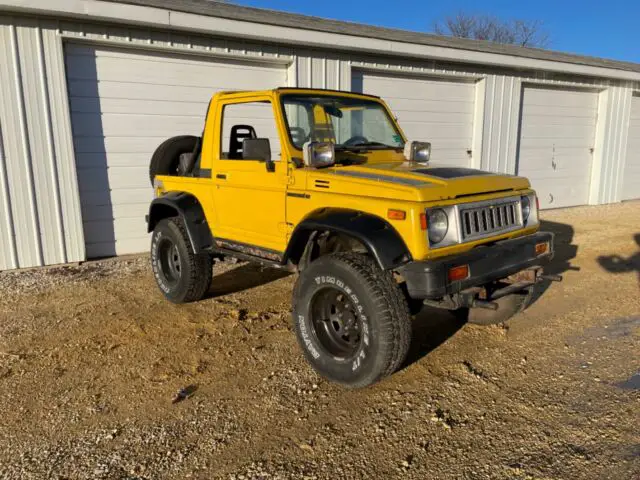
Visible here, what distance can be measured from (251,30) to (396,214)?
5424 mm

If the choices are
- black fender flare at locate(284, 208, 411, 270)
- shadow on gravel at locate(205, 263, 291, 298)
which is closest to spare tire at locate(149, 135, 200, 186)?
shadow on gravel at locate(205, 263, 291, 298)

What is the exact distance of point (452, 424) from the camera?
3.11 metres

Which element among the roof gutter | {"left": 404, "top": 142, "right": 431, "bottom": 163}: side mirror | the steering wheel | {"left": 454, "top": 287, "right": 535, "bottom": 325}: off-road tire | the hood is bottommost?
{"left": 454, "top": 287, "right": 535, "bottom": 325}: off-road tire

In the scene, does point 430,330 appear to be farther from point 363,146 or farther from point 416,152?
point 363,146

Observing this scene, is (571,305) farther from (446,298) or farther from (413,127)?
(413,127)

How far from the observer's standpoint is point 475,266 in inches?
134

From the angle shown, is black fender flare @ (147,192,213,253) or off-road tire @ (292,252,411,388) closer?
off-road tire @ (292,252,411,388)

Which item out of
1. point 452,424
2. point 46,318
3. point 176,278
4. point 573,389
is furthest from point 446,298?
point 46,318

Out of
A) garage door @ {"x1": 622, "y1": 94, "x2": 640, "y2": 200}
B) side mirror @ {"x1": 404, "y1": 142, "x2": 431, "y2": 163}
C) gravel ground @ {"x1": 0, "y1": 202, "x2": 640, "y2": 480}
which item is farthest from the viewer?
garage door @ {"x1": 622, "y1": 94, "x2": 640, "y2": 200}

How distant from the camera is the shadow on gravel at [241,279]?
6016mm

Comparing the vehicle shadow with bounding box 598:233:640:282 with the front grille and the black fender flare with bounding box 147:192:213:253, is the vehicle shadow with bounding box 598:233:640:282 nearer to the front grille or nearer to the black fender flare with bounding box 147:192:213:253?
the front grille

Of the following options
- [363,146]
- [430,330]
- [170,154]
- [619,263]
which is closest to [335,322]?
[430,330]

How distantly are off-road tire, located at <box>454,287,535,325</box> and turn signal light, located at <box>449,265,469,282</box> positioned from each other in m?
1.30

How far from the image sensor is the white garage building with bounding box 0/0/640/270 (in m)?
6.61
